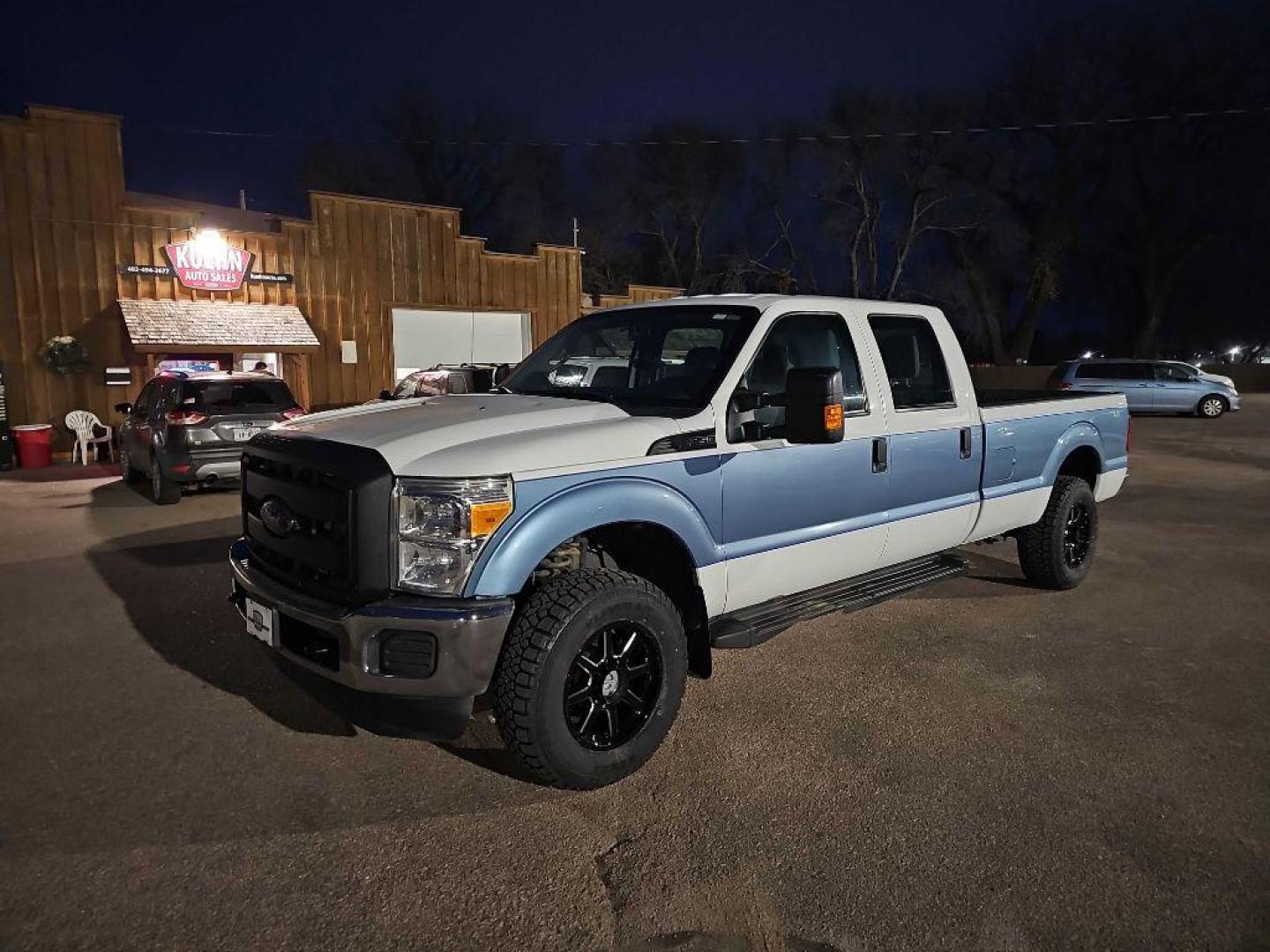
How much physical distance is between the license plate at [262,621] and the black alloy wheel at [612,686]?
1193 millimetres

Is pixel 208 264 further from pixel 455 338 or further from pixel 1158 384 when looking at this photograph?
pixel 1158 384

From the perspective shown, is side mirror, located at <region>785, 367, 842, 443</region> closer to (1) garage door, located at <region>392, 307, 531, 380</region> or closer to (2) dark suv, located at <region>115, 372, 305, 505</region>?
(2) dark suv, located at <region>115, 372, 305, 505</region>

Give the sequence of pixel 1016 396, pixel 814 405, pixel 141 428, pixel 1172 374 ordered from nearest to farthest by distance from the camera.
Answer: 1. pixel 814 405
2. pixel 1016 396
3. pixel 141 428
4. pixel 1172 374

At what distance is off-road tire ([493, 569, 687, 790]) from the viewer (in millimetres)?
3115

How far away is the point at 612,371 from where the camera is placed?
462 centimetres

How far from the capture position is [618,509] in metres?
3.40

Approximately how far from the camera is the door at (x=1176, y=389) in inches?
921

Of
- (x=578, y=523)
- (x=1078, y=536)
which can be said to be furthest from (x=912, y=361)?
(x=578, y=523)

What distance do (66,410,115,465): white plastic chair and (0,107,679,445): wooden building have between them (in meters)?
0.88

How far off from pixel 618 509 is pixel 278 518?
138 centimetres

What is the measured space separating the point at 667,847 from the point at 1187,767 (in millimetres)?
2191

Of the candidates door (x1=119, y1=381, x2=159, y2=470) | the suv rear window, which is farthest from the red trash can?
the suv rear window

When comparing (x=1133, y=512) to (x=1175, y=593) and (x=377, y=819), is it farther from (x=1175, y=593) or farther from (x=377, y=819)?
(x=377, y=819)

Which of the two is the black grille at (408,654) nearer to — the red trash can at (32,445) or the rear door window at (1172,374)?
the red trash can at (32,445)
